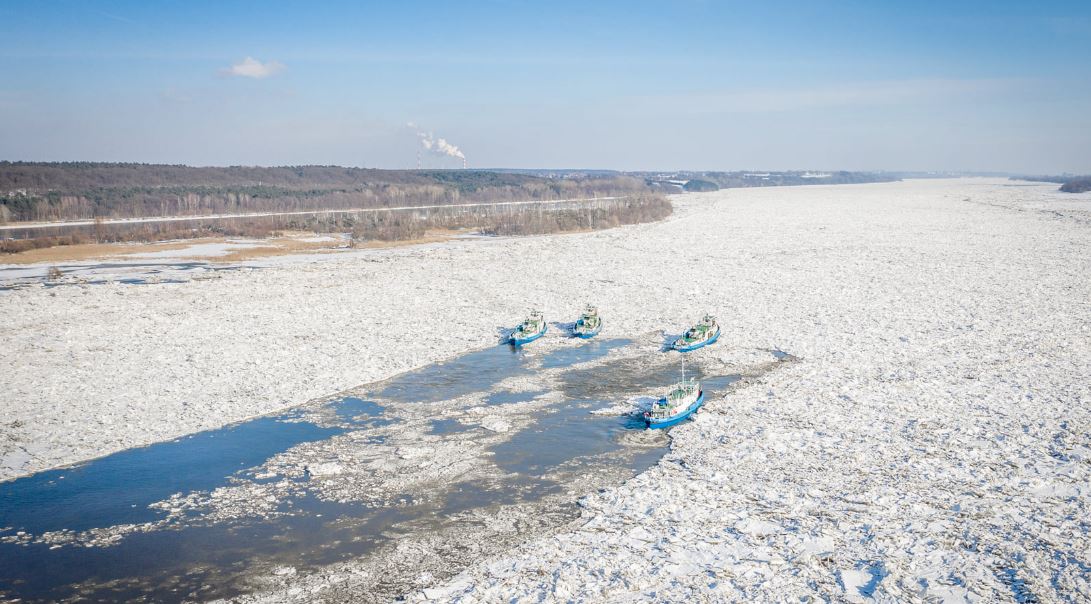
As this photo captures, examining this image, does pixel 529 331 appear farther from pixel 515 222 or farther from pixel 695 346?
pixel 515 222

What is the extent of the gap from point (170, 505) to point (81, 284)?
2633cm

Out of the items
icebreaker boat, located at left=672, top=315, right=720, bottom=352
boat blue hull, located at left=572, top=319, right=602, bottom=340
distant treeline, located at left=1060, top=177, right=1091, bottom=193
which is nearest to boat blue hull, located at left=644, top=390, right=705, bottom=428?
icebreaker boat, located at left=672, top=315, right=720, bottom=352

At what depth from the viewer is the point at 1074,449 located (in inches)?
553

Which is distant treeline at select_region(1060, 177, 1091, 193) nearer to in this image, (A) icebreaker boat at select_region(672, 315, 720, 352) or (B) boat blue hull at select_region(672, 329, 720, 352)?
(A) icebreaker boat at select_region(672, 315, 720, 352)

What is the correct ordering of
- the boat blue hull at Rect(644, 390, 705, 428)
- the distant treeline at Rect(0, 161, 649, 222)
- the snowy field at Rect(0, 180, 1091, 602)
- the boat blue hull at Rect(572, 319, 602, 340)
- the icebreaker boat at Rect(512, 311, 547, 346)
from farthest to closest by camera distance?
the distant treeline at Rect(0, 161, 649, 222), the boat blue hull at Rect(572, 319, 602, 340), the icebreaker boat at Rect(512, 311, 547, 346), the boat blue hull at Rect(644, 390, 705, 428), the snowy field at Rect(0, 180, 1091, 602)

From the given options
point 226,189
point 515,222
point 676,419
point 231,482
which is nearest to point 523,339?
point 676,419

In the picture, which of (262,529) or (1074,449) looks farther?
(1074,449)

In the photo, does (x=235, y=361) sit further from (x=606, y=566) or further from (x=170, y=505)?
(x=606, y=566)

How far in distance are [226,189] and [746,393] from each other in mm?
104209

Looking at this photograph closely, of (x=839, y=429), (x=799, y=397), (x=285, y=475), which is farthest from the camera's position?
(x=799, y=397)

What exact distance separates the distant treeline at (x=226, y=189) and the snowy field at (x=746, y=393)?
5073 centimetres

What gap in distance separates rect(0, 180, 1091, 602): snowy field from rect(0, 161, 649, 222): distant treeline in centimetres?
5073

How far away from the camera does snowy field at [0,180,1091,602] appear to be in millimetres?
10477

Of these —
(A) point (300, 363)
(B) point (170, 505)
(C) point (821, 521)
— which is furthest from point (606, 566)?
(A) point (300, 363)
